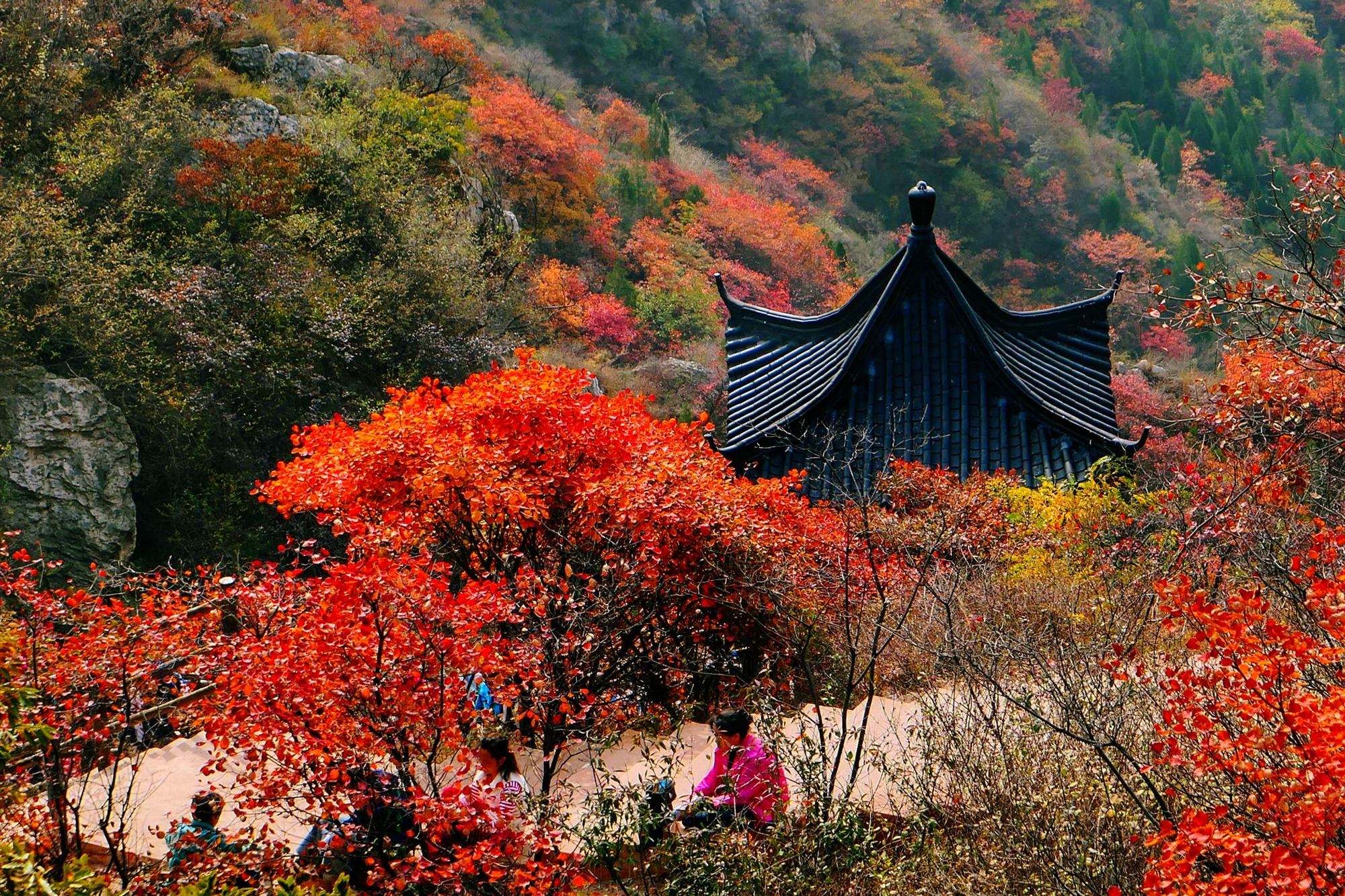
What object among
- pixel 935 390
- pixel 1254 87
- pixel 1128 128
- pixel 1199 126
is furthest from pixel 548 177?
pixel 1254 87

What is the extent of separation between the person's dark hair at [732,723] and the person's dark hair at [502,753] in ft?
3.94

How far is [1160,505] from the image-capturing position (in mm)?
10266

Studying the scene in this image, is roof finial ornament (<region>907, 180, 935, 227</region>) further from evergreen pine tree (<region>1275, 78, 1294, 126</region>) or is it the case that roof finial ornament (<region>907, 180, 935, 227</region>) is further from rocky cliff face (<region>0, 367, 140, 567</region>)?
evergreen pine tree (<region>1275, 78, 1294, 126</region>)

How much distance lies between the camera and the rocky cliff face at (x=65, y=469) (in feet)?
47.0

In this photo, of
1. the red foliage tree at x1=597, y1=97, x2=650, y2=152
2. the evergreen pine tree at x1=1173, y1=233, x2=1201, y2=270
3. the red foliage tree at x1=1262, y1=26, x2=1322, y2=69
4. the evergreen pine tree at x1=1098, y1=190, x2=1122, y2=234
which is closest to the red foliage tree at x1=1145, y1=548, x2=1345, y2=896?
the red foliage tree at x1=597, y1=97, x2=650, y2=152

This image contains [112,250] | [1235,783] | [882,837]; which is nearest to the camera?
[1235,783]

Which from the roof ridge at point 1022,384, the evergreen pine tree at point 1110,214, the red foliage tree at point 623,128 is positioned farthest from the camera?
the evergreen pine tree at point 1110,214

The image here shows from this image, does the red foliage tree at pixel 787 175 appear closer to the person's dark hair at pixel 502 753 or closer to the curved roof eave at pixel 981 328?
the curved roof eave at pixel 981 328

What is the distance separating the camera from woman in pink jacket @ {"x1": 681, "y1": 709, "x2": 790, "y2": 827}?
6051mm

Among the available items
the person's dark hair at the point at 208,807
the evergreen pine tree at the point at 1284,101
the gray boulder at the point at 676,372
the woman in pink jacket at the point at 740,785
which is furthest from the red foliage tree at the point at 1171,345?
the person's dark hair at the point at 208,807

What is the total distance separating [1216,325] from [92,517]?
13161 millimetres

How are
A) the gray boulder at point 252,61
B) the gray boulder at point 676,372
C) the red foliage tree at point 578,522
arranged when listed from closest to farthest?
1. the red foliage tree at point 578,522
2. the gray boulder at point 252,61
3. the gray boulder at point 676,372

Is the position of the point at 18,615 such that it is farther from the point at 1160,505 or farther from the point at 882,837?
the point at 1160,505

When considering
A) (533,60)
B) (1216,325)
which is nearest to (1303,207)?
(1216,325)
